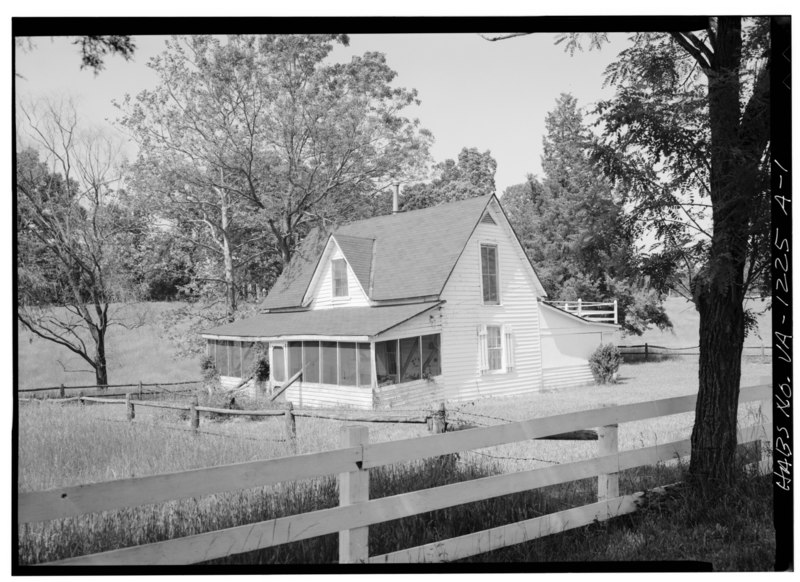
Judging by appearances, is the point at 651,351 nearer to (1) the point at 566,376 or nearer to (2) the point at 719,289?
(1) the point at 566,376

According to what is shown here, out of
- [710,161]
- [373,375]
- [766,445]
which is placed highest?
[710,161]

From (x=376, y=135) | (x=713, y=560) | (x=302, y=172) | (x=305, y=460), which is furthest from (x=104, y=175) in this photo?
(x=713, y=560)

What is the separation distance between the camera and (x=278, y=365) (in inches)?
247

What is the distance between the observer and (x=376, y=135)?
546 centimetres

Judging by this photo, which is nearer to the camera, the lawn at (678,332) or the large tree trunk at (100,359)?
the large tree trunk at (100,359)

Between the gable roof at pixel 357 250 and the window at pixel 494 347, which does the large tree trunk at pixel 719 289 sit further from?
the gable roof at pixel 357 250

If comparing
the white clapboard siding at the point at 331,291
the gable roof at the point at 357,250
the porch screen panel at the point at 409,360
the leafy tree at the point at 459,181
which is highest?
the leafy tree at the point at 459,181

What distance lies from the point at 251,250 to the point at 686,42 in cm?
399

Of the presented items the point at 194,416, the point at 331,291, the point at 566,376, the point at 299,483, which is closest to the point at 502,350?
the point at 566,376

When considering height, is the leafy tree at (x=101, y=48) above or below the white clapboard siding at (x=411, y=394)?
above

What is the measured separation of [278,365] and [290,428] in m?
1.34

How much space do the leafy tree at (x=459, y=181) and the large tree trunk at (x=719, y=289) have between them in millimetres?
1587

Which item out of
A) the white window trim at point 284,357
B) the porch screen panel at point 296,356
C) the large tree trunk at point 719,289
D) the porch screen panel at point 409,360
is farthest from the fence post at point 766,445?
the white window trim at point 284,357

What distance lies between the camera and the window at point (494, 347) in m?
5.21
